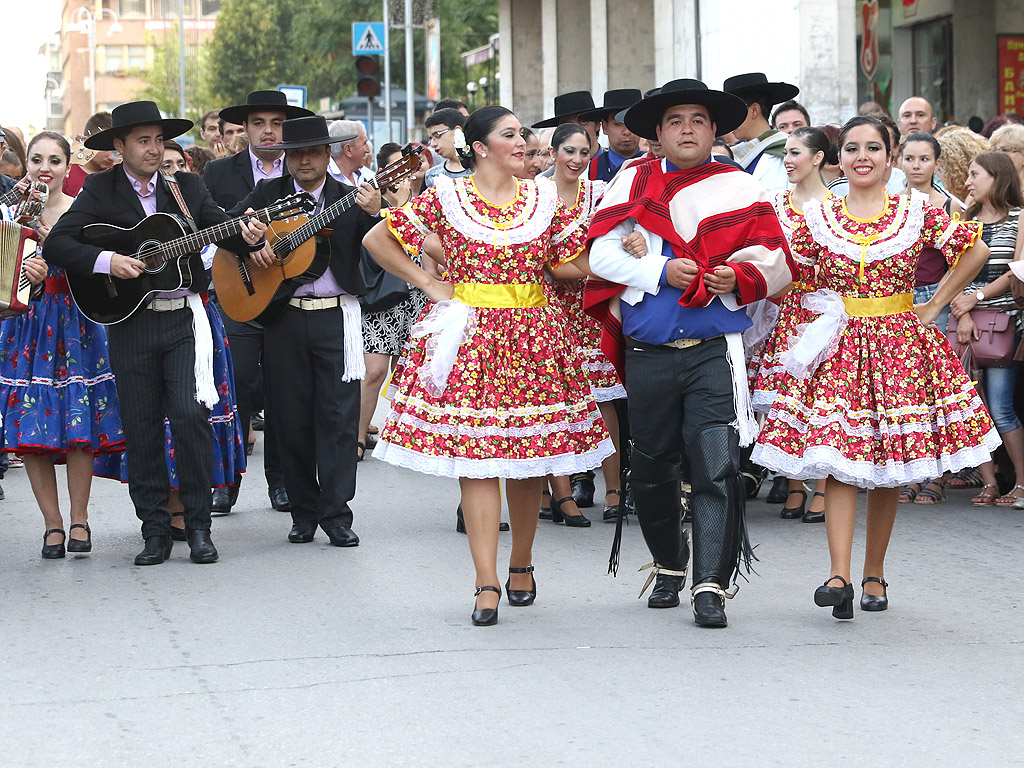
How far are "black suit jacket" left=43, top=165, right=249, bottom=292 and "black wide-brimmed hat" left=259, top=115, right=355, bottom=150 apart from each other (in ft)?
1.62

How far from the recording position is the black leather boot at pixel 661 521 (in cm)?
659

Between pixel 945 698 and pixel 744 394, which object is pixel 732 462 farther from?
pixel 945 698

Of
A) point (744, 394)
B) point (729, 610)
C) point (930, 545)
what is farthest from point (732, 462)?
point (930, 545)

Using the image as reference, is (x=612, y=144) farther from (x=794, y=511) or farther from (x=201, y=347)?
(x=201, y=347)

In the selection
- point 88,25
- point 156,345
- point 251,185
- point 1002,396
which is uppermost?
point 88,25

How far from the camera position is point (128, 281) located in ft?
25.3

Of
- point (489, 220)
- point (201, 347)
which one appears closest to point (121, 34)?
point (201, 347)

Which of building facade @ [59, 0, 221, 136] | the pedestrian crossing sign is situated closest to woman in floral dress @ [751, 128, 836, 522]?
the pedestrian crossing sign

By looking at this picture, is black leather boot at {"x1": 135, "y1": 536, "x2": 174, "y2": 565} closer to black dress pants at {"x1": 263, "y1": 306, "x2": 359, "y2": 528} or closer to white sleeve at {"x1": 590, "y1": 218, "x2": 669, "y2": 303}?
black dress pants at {"x1": 263, "y1": 306, "x2": 359, "y2": 528}

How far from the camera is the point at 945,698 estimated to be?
17.6 feet

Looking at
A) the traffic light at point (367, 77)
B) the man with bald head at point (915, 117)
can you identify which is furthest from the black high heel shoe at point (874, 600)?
the traffic light at point (367, 77)

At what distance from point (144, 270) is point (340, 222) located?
110 centimetres

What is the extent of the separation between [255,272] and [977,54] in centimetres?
1715

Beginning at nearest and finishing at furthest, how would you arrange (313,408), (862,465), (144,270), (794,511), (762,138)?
(862,465) < (144,270) < (313,408) < (794,511) < (762,138)
